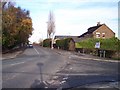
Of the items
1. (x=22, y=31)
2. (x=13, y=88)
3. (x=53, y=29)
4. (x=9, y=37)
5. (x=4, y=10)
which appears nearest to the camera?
(x=13, y=88)

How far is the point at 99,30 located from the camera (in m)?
105

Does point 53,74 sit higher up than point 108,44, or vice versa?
point 108,44

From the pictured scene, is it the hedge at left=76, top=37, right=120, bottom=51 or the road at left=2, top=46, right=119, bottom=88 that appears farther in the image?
the hedge at left=76, top=37, right=120, bottom=51

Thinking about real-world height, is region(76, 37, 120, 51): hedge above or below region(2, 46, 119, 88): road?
above

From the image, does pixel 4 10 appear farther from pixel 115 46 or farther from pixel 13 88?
pixel 13 88

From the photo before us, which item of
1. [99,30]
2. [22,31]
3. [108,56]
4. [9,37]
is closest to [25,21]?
[22,31]

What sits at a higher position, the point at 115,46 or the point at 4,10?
the point at 4,10

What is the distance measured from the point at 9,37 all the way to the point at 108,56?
19.7 meters

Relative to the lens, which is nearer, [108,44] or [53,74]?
[53,74]

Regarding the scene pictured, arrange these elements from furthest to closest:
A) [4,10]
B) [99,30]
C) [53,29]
A: [53,29] → [99,30] → [4,10]

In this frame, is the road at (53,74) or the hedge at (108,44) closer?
the road at (53,74)

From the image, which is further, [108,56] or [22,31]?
[22,31]

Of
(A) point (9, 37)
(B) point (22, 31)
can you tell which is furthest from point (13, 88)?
(B) point (22, 31)

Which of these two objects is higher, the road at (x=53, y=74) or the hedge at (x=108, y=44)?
the hedge at (x=108, y=44)
